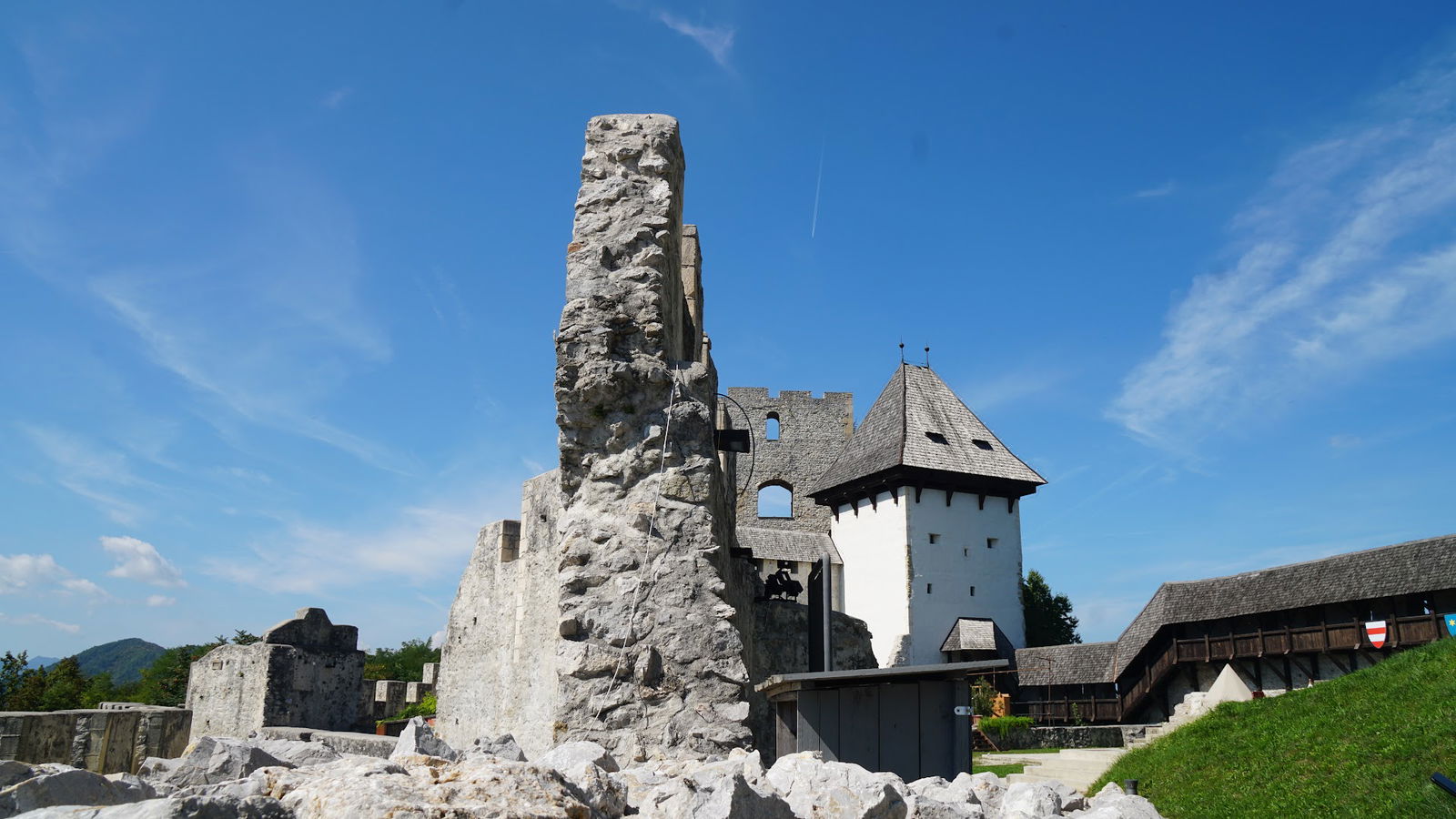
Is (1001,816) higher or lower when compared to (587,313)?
lower

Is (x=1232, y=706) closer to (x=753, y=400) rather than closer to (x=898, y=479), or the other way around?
(x=898, y=479)

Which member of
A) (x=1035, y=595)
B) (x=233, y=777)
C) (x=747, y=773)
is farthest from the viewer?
(x=1035, y=595)

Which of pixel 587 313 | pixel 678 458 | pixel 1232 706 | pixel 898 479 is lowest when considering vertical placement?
pixel 1232 706

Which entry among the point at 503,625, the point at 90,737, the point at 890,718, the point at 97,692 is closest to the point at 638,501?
the point at 890,718

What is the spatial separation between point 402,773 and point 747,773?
125cm

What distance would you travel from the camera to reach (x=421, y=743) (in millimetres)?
3570

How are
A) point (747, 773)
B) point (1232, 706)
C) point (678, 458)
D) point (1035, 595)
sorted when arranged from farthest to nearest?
1. point (1035, 595)
2. point (1232, 706)
3. point (678, 458)
4. point (747, 773)

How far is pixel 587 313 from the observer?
576 centimetres

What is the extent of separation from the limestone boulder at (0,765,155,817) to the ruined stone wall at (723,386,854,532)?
33.6m

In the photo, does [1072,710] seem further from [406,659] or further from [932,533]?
[406,659]

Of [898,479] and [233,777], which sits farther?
[898,479]

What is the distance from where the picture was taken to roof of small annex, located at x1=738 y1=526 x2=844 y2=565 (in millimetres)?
32688

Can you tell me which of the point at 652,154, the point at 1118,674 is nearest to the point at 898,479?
the point at 1118,674

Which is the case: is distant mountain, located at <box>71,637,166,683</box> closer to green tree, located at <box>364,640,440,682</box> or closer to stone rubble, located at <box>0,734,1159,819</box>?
green tree, located at <box>364,640,440,682</box>
